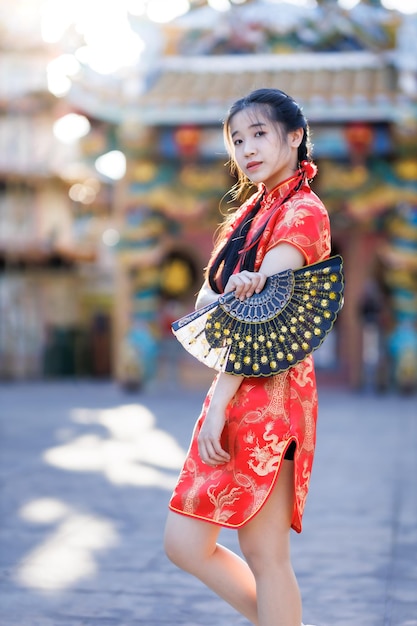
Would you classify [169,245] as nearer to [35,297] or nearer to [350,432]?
[350,432]

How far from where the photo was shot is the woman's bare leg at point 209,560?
8.71ft

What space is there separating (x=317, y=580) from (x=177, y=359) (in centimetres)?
1131

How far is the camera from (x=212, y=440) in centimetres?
259

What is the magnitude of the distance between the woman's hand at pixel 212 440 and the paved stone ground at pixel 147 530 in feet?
3.84

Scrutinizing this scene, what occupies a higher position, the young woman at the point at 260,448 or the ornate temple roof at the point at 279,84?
the ornate temple roof at the point at 279,84

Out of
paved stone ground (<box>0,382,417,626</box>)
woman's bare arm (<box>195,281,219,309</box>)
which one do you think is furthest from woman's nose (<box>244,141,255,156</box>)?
paved stone ground (<box>0,382,417,626</box>)

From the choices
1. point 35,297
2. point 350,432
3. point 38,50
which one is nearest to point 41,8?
point 38,50

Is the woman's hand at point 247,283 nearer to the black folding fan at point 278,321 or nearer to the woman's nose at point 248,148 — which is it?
the black folding fan at point 278,321

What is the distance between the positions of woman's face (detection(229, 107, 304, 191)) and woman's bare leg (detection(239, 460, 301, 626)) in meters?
0.79

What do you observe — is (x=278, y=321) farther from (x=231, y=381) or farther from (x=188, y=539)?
(x=188, y=539)

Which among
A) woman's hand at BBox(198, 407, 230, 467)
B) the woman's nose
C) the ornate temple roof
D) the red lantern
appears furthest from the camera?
the red lantern

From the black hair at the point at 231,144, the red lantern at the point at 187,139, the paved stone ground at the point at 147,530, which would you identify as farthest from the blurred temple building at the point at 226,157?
the black hair at the point at 231,144

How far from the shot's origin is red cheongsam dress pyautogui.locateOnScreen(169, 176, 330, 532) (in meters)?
2.60

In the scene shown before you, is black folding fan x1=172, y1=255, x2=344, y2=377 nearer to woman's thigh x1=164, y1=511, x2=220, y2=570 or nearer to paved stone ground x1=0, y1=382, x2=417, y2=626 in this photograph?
woman's thigh x1=164, y1=511, x2=220, y2=570
